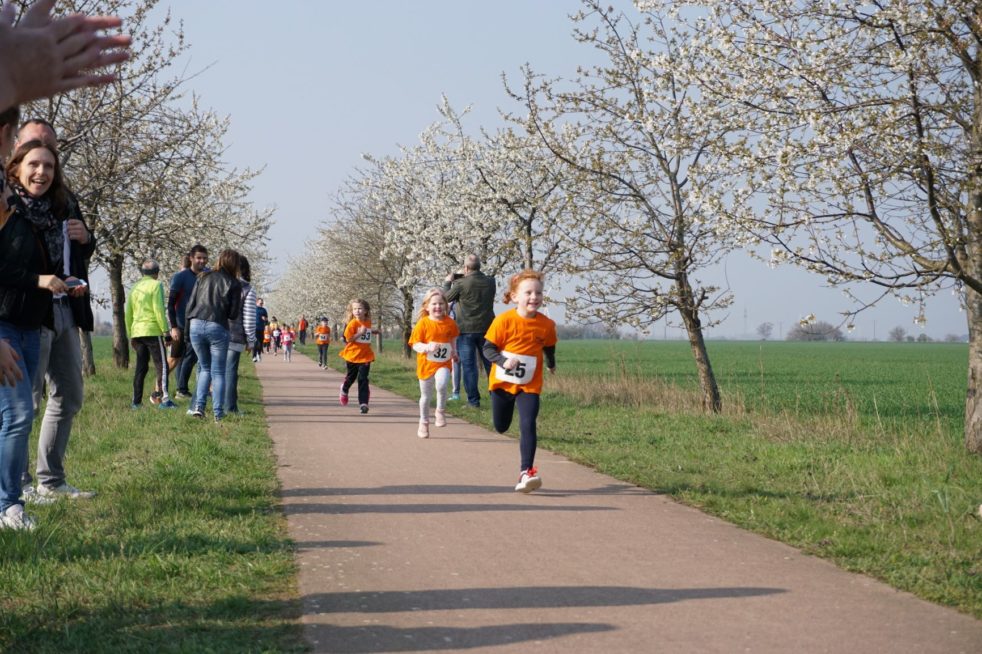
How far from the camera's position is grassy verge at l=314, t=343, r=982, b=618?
6.00 m

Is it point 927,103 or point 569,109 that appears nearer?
point 927,103

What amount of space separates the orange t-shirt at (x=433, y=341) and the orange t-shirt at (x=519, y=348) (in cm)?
403

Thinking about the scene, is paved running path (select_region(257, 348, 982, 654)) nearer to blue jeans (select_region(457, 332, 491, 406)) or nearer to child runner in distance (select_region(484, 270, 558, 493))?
child runner in distance (select_region(484, 270, 558, 493))

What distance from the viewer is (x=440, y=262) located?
3650 centimetres

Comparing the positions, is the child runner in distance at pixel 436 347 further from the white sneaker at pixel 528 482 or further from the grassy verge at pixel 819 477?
the white sneaker at pixel 528 482

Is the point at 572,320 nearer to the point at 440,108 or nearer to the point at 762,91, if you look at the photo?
the point at 762,91

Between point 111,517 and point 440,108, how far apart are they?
29.3m

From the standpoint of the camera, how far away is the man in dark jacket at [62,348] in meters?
6.75

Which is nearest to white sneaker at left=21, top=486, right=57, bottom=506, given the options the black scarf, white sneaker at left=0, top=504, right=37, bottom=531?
white sneaker at left=0, top=504, right=37, bottom=531

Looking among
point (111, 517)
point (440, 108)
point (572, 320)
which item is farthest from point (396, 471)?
point (440, 108)

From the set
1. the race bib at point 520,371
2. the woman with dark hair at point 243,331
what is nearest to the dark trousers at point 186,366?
the woman with dark hair at point 243,331

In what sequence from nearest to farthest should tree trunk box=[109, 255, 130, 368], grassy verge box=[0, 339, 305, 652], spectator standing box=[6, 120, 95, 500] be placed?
grassy verge box=[0, 339, 305, 652]
spectator standing box=[6, 120, 95, 500]
tree trunk box=[109, 255, 130, 368]

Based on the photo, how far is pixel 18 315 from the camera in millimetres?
6445

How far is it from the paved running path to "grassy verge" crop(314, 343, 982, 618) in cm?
27
